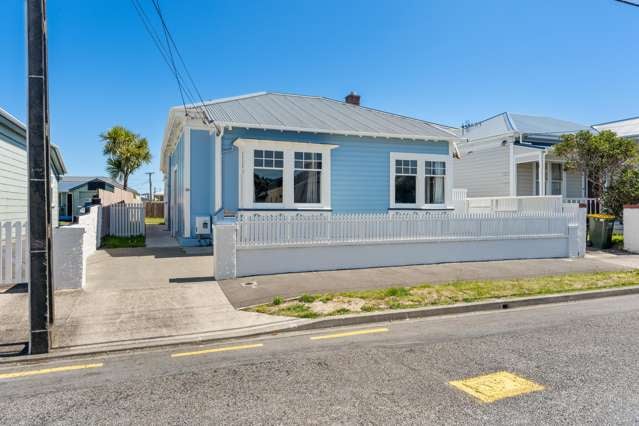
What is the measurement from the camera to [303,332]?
581cm

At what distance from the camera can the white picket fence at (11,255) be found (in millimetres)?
7441

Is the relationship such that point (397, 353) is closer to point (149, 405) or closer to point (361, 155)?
point (149, 405)

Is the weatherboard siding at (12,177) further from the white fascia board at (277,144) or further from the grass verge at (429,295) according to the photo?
the grass verge at (429,295)

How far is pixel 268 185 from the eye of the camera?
1296cm

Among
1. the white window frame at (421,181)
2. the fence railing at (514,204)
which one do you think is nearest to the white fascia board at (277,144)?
the white window frame at (421,181)

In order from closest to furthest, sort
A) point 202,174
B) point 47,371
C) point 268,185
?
point 47,371, point 268,185, point 202,174

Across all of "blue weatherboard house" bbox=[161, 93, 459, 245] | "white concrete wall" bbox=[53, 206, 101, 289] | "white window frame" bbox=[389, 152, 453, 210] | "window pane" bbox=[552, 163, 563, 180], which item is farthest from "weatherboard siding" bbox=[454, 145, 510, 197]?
"white concrete wall" bbox=[53, 206, 101, 289]

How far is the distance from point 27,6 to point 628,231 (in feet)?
55.1

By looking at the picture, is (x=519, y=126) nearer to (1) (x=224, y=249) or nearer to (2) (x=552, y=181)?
(2) (x=552, y=181)

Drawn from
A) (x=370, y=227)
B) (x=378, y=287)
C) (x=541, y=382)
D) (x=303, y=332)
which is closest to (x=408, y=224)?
(x=370, y=227)

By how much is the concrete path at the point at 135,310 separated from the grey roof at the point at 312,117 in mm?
5649

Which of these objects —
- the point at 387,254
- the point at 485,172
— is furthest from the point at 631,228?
the point at 387,254

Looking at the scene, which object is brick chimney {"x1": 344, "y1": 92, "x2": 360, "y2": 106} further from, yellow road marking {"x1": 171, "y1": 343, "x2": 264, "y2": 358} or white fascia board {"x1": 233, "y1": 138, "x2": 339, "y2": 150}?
yellow road marking {"x1": 171, "y1": 343, "x2": 264, "y2": 358}

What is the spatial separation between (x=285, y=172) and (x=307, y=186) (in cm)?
89
